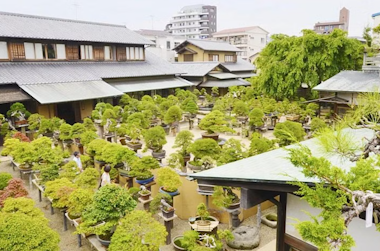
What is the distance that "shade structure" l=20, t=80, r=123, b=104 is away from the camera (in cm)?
1488

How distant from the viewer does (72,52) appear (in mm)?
20000

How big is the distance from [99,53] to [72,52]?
215cm

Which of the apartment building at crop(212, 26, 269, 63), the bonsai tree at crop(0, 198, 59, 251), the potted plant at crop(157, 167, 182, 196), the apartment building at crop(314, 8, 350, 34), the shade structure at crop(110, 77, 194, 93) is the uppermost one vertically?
the apartment building at crop(314, 8, 350, 34)

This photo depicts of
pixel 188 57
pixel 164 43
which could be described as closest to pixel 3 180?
pixel 188 57

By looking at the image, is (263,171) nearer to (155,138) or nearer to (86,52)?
(155,138)

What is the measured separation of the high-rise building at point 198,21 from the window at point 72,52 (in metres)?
50.8

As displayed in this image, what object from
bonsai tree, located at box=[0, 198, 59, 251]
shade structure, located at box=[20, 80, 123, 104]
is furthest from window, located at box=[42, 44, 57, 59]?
bonsai tree, located at box=[0, 198, 59, 251]

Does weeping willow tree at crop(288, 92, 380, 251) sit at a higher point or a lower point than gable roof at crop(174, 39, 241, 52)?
lower

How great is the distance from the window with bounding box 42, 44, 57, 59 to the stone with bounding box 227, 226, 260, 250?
16.9 m

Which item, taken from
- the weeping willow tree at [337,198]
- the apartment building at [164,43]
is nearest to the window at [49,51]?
the apartment building at [164,43]

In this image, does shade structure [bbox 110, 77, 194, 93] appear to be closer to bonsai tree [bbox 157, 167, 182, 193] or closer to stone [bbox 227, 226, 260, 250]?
bonsai tree [bbox 157, 167, 182, 193]

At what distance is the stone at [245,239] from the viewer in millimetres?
6344

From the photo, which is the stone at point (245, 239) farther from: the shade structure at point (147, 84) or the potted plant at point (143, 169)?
the shade structure at point (147, 84)

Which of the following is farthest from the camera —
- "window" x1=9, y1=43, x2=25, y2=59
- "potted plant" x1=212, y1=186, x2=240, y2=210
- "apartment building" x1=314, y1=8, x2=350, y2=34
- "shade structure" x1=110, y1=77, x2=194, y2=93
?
"apartment building" x1=314, y1=8, x2=350, y2=34
